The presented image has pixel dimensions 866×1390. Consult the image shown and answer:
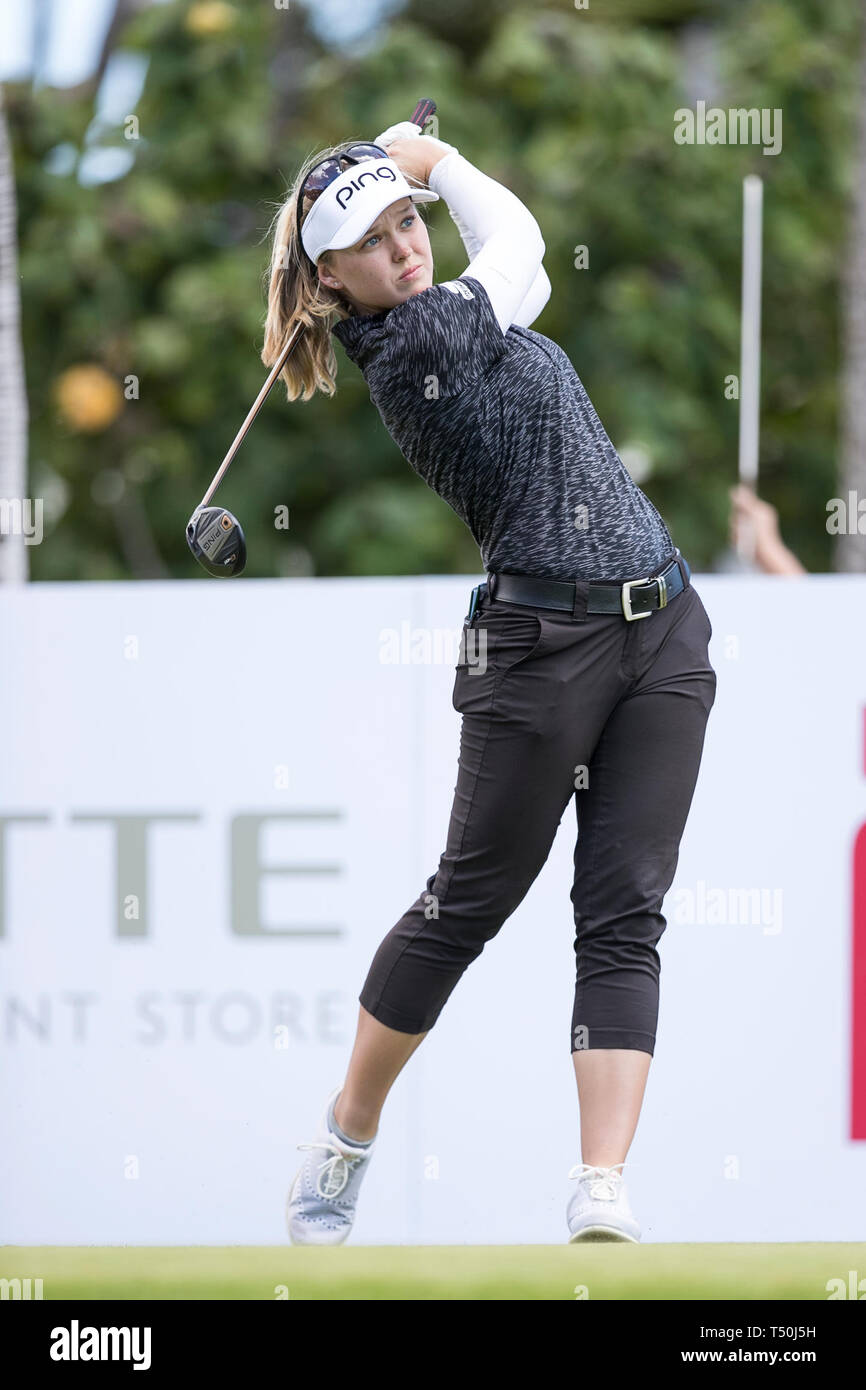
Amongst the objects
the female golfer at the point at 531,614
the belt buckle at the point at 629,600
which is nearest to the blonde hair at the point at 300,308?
the female golfer at the point at 531,614

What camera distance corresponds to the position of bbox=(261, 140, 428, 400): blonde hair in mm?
2455

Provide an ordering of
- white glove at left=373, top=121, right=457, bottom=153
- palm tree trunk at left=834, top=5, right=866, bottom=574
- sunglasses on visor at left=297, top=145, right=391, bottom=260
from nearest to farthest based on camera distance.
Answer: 1. sunglasses on visor at left=297, top=145, right=391, bottom=260
2. white glove at left=373, top=121, right=457, bottom=153
3. palm tree trunk at left=834, top=5, right=866, bottom=574

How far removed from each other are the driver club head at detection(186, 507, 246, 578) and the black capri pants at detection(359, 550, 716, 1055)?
380mm

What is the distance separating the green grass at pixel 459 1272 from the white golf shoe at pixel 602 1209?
5cm

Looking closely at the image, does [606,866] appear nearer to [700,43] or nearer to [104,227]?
[104,227]

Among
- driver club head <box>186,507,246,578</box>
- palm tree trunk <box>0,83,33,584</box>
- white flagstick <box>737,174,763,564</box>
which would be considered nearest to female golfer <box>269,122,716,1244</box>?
driver club head <box>186,507,246,578</box>

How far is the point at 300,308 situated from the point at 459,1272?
1505 millimetres

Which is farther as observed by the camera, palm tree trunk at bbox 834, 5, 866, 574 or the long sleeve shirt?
palm tree trunk at bbox 834, 5, 866, 574

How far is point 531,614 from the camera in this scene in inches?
95.4

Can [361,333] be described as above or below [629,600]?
above

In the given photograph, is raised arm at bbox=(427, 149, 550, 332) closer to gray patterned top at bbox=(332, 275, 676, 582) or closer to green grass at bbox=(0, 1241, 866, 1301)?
gray patterned top at bbox=(332, 275, 676, 582)

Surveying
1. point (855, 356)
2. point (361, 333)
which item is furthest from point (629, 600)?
point (855, 356)

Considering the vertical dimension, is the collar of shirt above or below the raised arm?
below

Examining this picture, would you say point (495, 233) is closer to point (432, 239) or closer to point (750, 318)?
point (750, 318)
